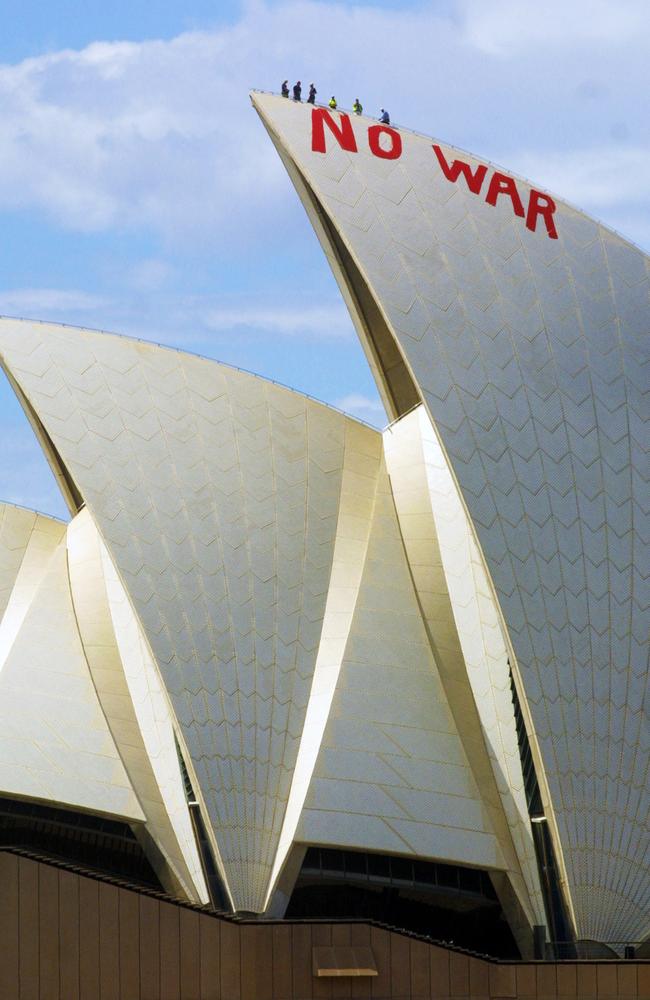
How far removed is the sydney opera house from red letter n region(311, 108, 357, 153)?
0.08 m

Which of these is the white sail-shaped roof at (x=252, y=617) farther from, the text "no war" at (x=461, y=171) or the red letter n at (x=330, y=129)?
the text "no war" at (x=461, y=171)

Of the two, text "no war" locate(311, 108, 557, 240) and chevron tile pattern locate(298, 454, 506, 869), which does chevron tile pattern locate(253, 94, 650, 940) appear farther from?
chevron tile pattern locate(298, 454, 506, 869)

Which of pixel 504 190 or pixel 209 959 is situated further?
pixel 504 190

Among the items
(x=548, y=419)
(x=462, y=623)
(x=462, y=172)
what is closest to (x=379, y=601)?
(x=462, y=623)

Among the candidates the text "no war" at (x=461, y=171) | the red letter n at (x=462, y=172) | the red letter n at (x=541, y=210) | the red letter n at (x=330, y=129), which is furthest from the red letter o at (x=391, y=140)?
the red letter n at (x=541, y=210)

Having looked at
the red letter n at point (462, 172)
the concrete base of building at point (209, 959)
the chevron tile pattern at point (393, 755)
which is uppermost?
the red letter n at point (462, 172)

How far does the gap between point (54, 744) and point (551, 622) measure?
36.9 feet

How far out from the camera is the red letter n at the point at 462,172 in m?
38.7

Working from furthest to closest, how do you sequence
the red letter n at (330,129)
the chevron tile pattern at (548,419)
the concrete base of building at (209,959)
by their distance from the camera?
the red letter n at (330,129), the chevron tile pattern at (548,419), the concrete base of building at (209,959)

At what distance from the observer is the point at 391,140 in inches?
1526

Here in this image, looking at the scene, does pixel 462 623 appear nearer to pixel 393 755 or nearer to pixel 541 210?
pixel 393 755

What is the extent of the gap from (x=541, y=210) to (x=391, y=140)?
3961mm

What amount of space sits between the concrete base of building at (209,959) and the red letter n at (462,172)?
699 inches

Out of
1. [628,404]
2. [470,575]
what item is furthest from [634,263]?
[470,575]
